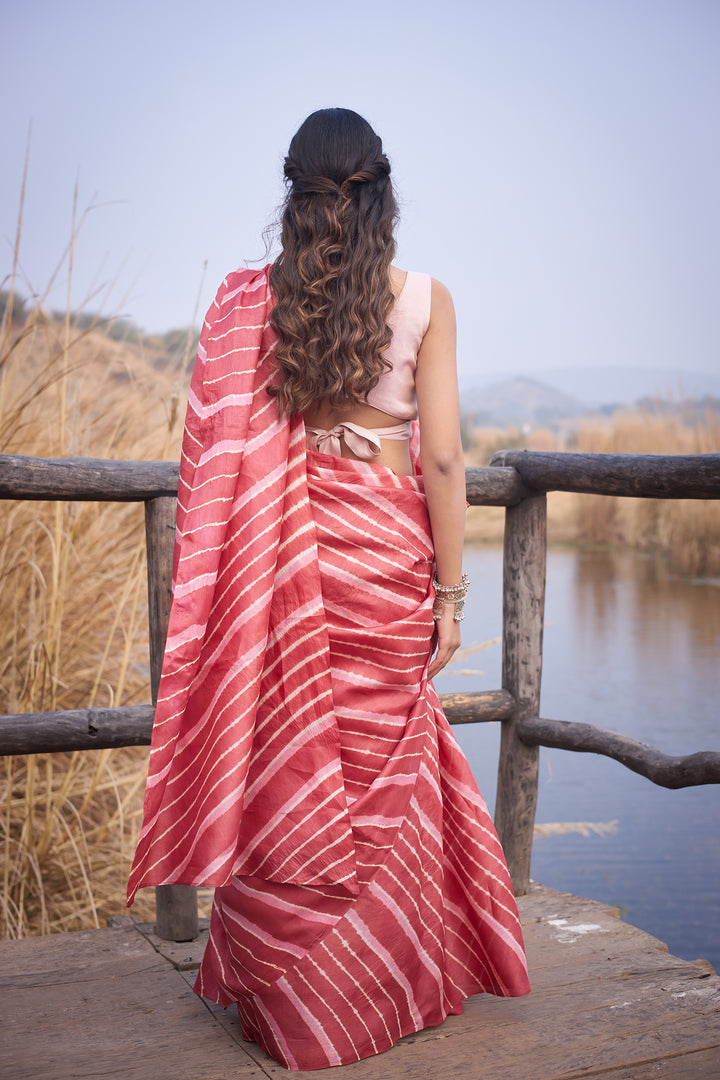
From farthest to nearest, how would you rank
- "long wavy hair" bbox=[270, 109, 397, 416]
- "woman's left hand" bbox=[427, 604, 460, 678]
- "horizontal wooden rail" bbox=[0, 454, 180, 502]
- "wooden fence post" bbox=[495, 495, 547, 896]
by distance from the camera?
"wooden fence post" bbox=[495, 495, 547, 896] → "horizontal wooden rail" bbox=[0, 454, 180, 502] → "woman's left hand" bbox=[427, 604, 460, 678] → "long wavy hair" bbox=[270, 109, 397, 416]

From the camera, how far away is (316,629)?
142 cm

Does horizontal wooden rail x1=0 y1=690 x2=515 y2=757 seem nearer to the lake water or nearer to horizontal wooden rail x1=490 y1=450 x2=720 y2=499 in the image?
the lake water

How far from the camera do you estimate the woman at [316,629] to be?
54.1 inches

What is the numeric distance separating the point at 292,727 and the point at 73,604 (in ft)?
4.67

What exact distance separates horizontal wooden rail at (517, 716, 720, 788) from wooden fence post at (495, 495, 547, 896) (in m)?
0.05

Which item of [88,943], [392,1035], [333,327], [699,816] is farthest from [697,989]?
[699,816]

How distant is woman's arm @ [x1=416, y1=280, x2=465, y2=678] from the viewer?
1.44m

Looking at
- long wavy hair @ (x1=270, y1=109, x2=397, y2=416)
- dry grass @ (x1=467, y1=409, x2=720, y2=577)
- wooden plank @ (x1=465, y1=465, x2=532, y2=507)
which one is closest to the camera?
long wavy hair @ (x1=270, y1=109, x2=397, y2=416)

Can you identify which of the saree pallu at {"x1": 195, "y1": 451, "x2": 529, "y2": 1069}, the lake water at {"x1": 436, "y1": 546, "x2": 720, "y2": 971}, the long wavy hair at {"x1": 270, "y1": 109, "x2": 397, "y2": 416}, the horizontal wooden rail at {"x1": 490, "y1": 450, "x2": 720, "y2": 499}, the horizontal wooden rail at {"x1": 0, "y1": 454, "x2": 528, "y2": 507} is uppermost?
the long wavy hair at {"x1": 270, "y1": 109, "x2": 397, "y2": 416}

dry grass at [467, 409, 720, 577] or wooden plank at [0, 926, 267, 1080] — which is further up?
dry grass at [467, 409, 720, 577]

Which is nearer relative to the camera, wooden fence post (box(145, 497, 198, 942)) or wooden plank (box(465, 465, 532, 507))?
wooden fence post (box(145, 497, 198, 942))

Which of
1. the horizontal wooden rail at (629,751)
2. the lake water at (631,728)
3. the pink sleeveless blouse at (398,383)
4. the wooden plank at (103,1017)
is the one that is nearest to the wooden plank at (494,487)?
the lake water at (631,728)

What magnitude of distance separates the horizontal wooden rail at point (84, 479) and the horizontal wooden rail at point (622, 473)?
2.94 ft

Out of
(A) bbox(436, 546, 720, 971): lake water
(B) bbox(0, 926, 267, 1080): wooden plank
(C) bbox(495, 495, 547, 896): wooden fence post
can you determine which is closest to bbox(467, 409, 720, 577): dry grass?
(A) bbox(436, 546, 720, 971): lake water
